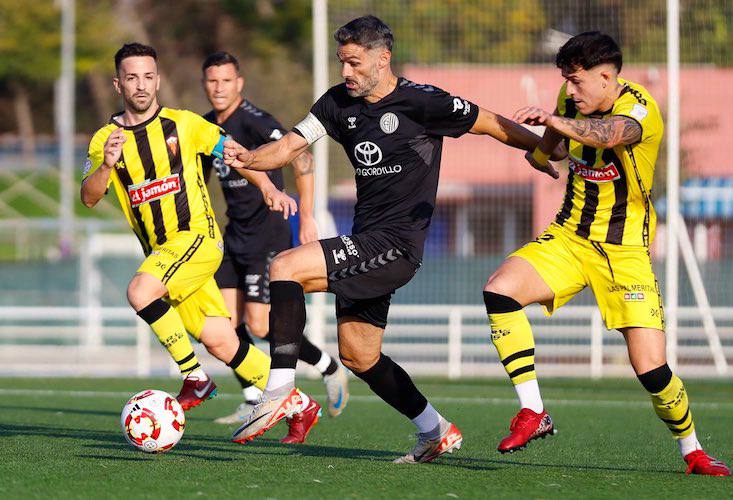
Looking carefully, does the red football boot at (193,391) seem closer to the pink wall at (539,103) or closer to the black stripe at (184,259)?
the black stripe at (184,259)

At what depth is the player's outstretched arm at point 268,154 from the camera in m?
7.03

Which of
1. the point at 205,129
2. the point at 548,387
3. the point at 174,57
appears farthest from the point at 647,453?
the point at 174,57

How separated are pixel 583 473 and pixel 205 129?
10.8 feet

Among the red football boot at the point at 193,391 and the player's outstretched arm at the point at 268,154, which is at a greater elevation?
the player's outstretched arm at the point at 268,154

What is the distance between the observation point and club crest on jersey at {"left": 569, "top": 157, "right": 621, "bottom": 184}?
691 centimetres

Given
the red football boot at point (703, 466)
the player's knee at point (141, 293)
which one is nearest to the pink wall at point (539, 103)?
the player's knee at point (141, 293)

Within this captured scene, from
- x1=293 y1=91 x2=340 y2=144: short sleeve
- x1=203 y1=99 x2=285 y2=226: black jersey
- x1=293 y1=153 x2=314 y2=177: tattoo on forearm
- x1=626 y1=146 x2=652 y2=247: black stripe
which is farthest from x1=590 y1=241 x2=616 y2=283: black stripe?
x1=203 y1=99 x2=285 y2=226: black jersey

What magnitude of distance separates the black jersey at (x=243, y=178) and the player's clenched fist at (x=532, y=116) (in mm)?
3340

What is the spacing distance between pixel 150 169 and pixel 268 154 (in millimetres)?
1344

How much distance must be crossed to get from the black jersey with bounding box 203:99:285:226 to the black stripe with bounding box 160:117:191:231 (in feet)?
3.97

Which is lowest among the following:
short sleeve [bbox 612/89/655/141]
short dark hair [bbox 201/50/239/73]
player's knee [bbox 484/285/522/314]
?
player's knee [bbox 484/285/522/314]

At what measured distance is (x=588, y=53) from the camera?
22.0ft

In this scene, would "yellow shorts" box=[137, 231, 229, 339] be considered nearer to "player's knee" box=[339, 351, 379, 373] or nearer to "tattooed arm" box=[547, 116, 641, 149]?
"player's knee" box=[339, 351, 379, 373]

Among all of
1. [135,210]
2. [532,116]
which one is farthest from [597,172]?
[135,210]
